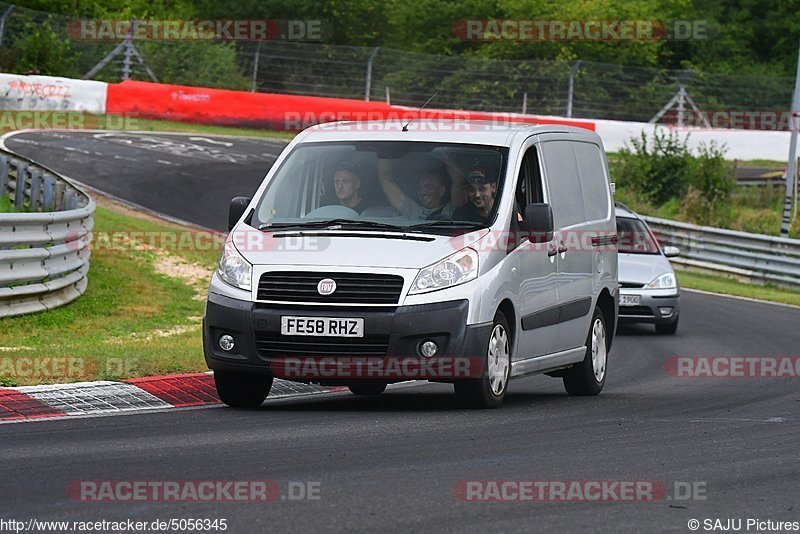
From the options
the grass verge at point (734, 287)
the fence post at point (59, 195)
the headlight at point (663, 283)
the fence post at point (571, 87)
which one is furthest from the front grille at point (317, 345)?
the fence post at point (571, 87)

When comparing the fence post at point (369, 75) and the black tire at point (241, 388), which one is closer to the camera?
the black tire at point (241, 388)

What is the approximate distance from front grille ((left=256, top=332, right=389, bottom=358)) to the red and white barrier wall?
104 ft

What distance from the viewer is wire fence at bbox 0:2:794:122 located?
44.8 meters

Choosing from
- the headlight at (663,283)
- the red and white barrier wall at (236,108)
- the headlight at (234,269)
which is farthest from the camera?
the red and white barrier wall at (236,108)

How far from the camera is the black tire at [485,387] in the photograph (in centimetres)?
1044

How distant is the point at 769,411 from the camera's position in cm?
1173

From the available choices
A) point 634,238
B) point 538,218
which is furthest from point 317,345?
point 634,238

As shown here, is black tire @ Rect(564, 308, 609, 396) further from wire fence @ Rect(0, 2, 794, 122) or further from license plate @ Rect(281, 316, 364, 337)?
wire fence @ Rect(0, 2, 794, 122)

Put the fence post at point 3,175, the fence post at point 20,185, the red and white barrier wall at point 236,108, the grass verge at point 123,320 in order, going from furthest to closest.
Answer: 1. the red and white barrier wall at point 236,108
2. the fence post at point 3,175
3. the fence post at point 20,185
4. the grass verge at point 123,320

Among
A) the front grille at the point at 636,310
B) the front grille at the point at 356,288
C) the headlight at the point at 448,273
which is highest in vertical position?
the headlight at the point at 448,273

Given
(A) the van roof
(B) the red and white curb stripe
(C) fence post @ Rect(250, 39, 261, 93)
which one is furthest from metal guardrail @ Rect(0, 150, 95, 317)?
(C) fence post @ Rect(250, 39, 261, 93)

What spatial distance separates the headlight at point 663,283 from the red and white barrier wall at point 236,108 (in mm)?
21356

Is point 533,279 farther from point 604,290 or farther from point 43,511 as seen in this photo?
point 43,511

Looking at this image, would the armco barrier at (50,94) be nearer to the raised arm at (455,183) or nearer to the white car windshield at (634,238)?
the white car windshield at (634,238)
